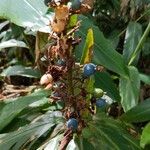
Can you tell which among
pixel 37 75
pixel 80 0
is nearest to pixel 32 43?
pixel 37 75

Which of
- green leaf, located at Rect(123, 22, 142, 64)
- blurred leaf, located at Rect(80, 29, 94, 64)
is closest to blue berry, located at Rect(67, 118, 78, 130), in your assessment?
blurred leaf, located at Rect(80, 29, 94, 64)

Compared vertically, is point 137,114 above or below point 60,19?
below

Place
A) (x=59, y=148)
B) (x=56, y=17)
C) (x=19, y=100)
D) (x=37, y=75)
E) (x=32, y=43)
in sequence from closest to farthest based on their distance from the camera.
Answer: (x=56, y=17) → (x=59, y=148) → (x=19, y=100) → (x=37, y=75) → (x=32, y=43)

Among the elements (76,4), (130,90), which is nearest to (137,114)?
(130,90)

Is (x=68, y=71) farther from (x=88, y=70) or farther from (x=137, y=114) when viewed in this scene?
(x=137, y=114)

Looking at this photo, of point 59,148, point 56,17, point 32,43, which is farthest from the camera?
point 32,43

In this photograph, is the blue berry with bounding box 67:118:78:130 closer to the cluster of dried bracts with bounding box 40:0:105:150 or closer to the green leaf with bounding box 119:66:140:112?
the cluster of dried bracts with bounding box 40:0:105:150

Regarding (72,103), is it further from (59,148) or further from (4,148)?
(4,148)
